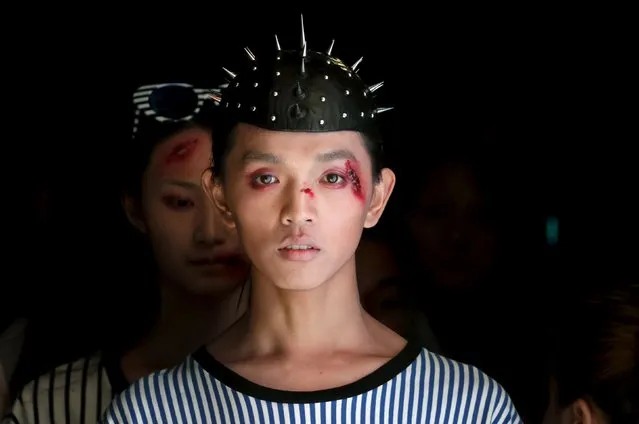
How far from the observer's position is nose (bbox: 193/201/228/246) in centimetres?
209

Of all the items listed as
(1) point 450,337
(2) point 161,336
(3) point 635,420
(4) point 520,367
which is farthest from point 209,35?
(3) point 635,420

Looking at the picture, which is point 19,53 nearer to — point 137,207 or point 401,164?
point 137,207

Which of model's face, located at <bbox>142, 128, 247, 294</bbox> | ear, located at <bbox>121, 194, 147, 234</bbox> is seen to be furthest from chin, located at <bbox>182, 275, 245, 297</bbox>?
ear, located at <bbox>121, 194, 147, 234</bbox>

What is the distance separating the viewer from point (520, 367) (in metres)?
2.17

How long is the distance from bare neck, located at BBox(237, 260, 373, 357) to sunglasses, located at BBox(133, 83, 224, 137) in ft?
1.75

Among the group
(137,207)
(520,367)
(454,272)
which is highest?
(137,207)

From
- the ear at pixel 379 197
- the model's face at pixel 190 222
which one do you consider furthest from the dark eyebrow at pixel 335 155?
the model's face at pixel 190 222

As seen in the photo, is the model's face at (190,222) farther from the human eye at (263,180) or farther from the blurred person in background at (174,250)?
the human eye at (263,180)

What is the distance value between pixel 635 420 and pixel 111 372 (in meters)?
1.06

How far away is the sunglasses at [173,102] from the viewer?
6.96 ft

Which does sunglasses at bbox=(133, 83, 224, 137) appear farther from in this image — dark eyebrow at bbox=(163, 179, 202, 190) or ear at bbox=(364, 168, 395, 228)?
Answer: ear at bbox=(364, 168, 395, 228)

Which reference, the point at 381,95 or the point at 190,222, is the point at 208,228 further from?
the point at 381,95

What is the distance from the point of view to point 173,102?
6.97 feet

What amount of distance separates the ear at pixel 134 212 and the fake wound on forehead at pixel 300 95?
545 mm
